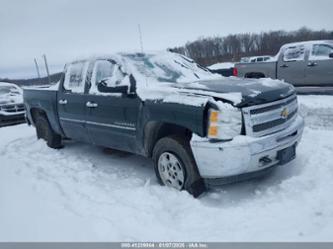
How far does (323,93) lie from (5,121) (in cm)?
1106

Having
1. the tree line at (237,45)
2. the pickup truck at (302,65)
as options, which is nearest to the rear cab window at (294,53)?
the pickup truck at (302,65)

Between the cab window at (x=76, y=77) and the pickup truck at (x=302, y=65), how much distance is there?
284 inches

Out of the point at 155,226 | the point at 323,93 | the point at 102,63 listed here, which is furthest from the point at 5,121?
the point at 323,93

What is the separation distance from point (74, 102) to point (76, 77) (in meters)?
0.45

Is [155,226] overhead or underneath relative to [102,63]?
underneath

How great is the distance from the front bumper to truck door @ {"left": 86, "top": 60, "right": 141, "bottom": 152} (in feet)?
3.80

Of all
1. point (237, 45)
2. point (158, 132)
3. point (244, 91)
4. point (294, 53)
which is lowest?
point (237, 45)

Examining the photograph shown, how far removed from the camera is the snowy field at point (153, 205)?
276 centimetres

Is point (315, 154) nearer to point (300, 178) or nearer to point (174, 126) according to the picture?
point (300, 178)

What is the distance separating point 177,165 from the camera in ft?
11.7

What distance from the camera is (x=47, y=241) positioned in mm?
2713

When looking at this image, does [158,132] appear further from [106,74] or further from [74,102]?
[74,102]

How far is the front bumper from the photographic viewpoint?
9.89 feet

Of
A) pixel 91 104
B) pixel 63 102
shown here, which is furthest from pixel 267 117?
pixel 63 102
